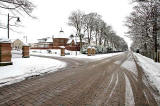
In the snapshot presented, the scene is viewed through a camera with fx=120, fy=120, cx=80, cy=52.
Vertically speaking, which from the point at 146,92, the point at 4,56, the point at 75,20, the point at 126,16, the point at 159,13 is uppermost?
the point at 75,20

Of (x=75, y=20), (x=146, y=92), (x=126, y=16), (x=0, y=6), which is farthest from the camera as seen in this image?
(x=75, y=20)

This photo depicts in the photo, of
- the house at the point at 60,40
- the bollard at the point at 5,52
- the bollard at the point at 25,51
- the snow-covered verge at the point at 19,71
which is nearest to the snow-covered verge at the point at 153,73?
the snow-covered verge at the point at 19,71

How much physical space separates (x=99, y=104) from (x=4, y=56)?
997cm

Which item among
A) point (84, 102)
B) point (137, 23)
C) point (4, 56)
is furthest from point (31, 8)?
point (137, 23)

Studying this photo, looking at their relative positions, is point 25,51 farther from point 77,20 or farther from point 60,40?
point 60,40

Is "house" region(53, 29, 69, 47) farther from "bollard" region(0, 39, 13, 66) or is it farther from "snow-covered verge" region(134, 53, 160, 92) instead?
"snow-covered verge" region(134, 53, 160, 92)

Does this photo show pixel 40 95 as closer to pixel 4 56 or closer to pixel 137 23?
pixel 4 56

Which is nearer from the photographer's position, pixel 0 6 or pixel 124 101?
pixel 124 101

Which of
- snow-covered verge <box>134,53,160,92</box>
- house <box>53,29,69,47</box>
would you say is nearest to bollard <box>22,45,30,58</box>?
snow-covered verge <box>134,53,160,92</box>

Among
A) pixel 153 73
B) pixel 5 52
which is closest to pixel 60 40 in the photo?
pixel 5 52

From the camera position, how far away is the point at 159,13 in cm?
1087

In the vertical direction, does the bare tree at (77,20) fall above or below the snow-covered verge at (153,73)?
A: above

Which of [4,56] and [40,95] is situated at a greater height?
[4,56]

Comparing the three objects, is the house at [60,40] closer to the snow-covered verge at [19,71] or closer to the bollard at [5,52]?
the snow-covered verge at [19,71]
